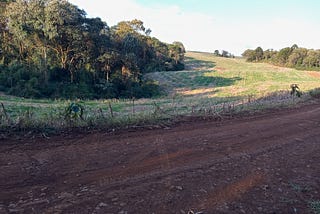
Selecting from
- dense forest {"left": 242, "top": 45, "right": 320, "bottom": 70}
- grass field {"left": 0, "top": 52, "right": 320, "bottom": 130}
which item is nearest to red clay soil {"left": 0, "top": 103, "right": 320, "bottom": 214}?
grass field {"left": 0, "top": 52, "right": 320, "bottom": 130}

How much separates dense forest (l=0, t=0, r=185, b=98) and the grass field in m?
5.02

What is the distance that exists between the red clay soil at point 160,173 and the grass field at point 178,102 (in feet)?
2.96

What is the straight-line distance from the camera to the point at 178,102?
23.4m

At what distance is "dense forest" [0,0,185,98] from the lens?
30.9 meters

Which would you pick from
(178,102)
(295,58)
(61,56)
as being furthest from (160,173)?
(295,58)

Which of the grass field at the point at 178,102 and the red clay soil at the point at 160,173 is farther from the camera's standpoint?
the grass field at the point at 178,102

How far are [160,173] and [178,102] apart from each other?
18.1 meters

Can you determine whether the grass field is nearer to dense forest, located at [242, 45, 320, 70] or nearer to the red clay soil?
the red clay soil

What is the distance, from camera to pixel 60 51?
115 feet

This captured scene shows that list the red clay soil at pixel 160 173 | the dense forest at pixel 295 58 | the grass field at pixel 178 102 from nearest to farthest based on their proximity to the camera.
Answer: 1. the red clay soil at pixel 160 173
2. the grass field at pixel 178 102
3. the dense forest at pixel 295 58

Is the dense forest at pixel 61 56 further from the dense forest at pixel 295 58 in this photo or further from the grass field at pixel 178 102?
the dense forest at pixel 295 58

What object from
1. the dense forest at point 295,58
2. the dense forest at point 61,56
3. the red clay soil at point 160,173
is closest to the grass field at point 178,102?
the red clay soil at point 160,173

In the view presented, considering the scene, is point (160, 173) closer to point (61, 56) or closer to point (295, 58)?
point (61, 56)

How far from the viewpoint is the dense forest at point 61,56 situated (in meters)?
30.9
